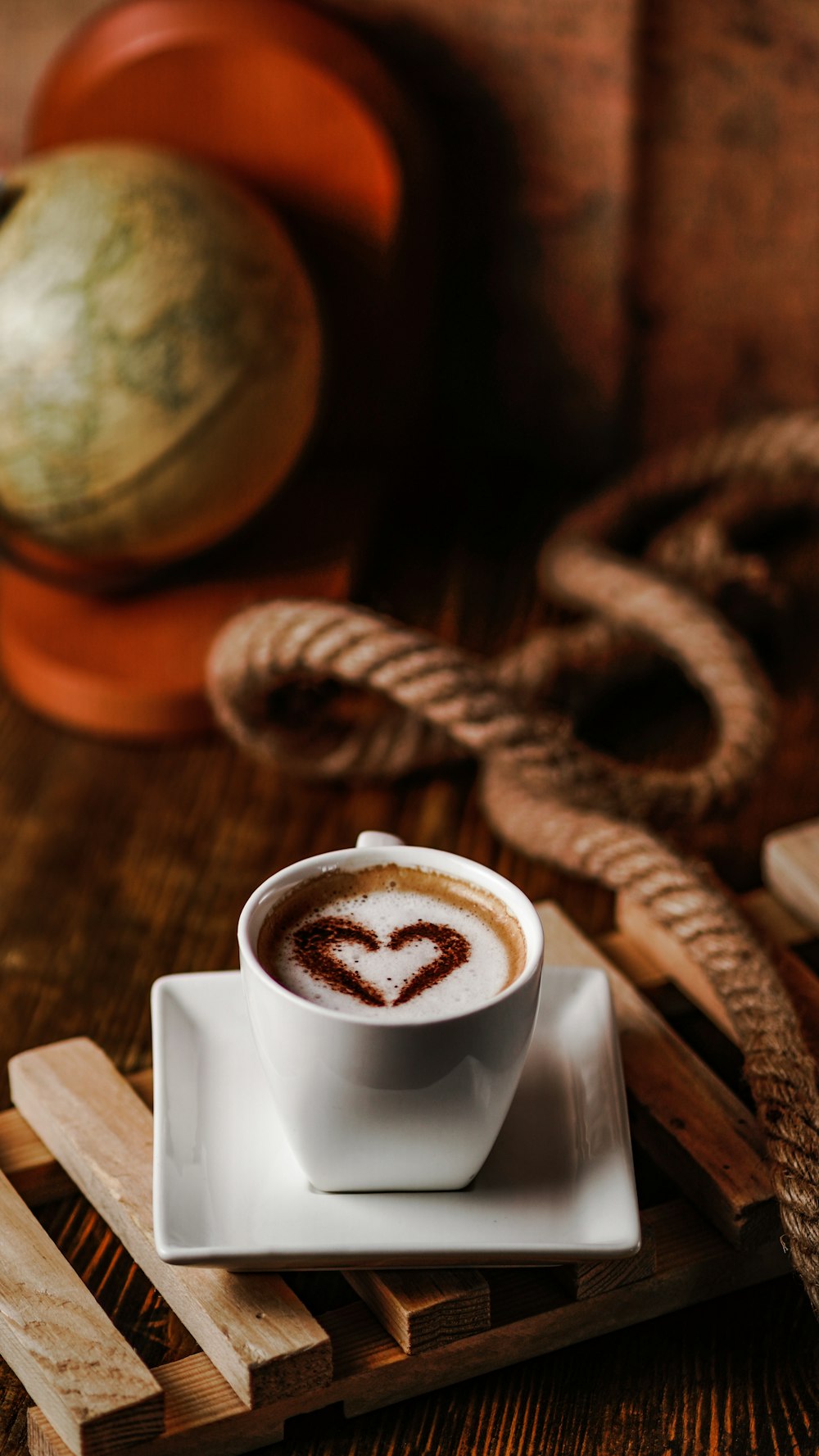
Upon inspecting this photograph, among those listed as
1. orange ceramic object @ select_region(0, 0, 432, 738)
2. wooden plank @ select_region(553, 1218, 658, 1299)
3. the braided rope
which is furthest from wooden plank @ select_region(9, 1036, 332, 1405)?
orange ceramic object @ select_region(0, 0, 432, 738)

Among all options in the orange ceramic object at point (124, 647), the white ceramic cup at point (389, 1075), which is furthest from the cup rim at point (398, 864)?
the orange ceramic object at point (124, 647)

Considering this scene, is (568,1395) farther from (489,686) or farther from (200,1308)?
(489,686)

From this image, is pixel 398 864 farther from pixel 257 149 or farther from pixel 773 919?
pixel 257 149

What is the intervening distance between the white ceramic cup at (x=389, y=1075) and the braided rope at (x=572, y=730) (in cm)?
16

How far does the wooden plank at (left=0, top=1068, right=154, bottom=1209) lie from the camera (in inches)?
30.4

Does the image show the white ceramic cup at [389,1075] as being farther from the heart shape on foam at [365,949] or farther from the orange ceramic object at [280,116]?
the orange ceramic object at [280,116]

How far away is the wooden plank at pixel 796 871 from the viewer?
3.01 ft

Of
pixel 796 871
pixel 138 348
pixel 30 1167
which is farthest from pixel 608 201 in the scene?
pixel 30 1167

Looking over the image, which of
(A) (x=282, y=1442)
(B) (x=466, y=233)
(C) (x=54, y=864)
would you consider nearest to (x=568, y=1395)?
(A) (x=282, y=1442)

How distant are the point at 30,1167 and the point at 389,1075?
0.25 metres

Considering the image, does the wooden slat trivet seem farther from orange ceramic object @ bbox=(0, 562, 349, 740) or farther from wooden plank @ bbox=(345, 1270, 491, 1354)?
orange ceramic object @ bbox=(0, 562, 349, 740)

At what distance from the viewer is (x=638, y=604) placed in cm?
119

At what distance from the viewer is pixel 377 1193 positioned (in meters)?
0.67

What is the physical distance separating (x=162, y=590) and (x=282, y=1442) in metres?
0.77
